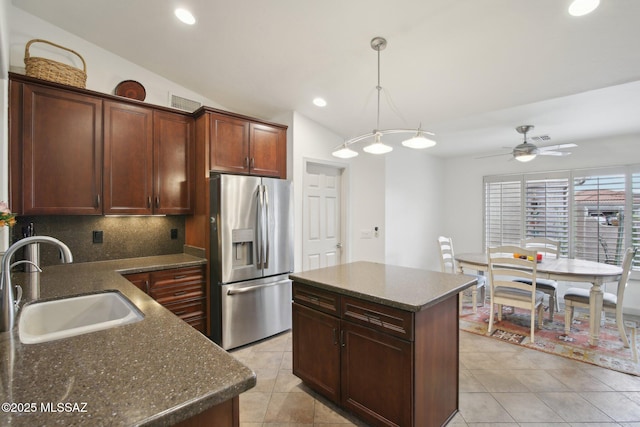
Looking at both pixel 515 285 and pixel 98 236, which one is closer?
pixel 98 236

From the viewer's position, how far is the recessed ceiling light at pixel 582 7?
1868 mm

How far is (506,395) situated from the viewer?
2.30 metres

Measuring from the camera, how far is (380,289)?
1906mm

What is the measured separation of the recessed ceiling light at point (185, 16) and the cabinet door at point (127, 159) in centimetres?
97

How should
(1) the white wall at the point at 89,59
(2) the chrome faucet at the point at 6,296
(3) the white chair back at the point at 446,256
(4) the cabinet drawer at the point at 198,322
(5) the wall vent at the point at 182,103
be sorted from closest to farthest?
1. (2) the chrome faucet at the point at 6,296
2. (1) the white wall at the point at 89,59
3. (4) the cabinet drawer at the point at 198,322
4. (5) the wall vent at the point at 182,103
5. (3) the white chair back at the point at 446,256

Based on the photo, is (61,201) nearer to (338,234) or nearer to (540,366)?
(338,234)

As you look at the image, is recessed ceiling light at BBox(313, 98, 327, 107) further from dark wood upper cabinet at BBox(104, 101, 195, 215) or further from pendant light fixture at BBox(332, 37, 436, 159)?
dark wood upper cabinet at BBox(104, 101, 195, 215)

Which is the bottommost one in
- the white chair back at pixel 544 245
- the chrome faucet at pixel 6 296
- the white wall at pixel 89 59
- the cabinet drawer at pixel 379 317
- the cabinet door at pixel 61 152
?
the cabinet drawer at pixel 379 317

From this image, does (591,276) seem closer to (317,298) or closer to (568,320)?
(568,320)

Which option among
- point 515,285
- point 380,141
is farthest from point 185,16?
point 515,285

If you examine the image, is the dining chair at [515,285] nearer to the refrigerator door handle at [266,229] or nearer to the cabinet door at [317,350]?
the cabinet door at [317,350]

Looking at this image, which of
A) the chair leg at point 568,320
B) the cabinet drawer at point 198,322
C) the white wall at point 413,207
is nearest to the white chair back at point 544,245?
the chair leg at point 568,320

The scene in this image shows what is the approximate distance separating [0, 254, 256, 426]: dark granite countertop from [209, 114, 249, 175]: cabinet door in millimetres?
2052

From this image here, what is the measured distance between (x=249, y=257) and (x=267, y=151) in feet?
4.03
